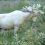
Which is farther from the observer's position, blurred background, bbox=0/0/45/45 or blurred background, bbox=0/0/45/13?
blurred background, bbox=0/0/45/13

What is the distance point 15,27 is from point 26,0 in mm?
1419

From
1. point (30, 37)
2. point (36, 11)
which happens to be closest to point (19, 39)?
point (30, 37)

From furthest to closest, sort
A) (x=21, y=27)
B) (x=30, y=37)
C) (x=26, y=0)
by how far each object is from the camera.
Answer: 1. (x=26, y=0)
2. (x=21, y=27)
3. (x=30, y=37)

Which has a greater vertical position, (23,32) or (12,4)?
(12,4)

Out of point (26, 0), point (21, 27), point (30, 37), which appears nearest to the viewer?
point (30, 37)

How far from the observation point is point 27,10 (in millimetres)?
3742

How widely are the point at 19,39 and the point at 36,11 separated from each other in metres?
0.74

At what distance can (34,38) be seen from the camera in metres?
3.20

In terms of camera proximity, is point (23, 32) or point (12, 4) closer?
point (23, 32)

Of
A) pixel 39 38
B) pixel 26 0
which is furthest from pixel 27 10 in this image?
pixel 26 0

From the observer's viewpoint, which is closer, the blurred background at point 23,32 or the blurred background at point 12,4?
the blurred background at point 23,32

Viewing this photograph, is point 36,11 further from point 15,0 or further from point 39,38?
point 15,0

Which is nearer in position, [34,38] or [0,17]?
[34,38]

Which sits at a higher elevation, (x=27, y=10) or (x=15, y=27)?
(x=27, y=10)
